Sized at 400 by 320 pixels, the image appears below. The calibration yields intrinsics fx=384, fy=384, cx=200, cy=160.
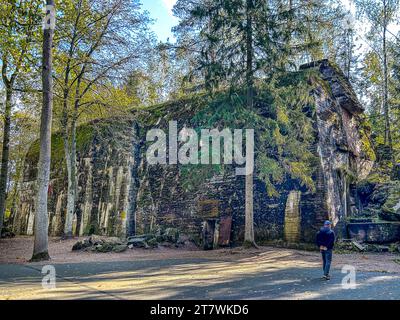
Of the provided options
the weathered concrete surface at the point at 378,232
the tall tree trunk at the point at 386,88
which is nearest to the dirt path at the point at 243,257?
the weathered concrete surface at the point at 378,232

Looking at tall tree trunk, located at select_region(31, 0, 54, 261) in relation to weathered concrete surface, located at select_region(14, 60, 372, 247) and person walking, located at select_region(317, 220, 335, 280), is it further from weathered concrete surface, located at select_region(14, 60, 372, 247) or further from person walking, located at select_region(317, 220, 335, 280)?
person walking, located at select_region(317, 220, 335, 280)

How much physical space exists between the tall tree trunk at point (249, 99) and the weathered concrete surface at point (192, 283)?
307cm

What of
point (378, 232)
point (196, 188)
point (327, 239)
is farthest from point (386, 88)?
point (327, 239)

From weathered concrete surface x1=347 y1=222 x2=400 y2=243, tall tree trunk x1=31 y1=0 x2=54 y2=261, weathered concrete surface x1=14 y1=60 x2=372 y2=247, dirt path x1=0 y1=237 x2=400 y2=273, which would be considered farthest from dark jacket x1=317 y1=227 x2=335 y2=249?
tall tree trunk x1=31 y1=0 x2=54 y2=261

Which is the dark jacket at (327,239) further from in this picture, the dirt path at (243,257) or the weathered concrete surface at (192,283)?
the dirt path at (243,257)

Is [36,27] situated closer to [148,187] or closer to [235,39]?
[235,39]

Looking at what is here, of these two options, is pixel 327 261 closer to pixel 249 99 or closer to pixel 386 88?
pixel 249 99

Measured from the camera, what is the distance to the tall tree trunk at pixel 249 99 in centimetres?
1368

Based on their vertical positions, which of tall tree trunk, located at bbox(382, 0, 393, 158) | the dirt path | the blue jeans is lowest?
the dirt path

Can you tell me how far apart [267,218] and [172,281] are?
8150 millimetres

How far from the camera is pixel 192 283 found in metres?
7.44

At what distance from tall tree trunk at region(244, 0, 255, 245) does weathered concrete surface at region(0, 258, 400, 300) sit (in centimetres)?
307

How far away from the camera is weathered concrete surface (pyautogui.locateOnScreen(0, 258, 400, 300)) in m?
6.20

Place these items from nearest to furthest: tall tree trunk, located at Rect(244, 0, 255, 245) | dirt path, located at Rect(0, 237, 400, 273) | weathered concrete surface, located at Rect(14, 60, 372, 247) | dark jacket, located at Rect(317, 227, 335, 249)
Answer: dark jacket, located at Rect(317, 227, 335, 249), dirt path, located at Rect(0, 237, 400, 273), tall tree trunk, located at Rect(244, 0, 255, 245), weathered concrete surface, located at Rect(14, 60, 372, 247)
